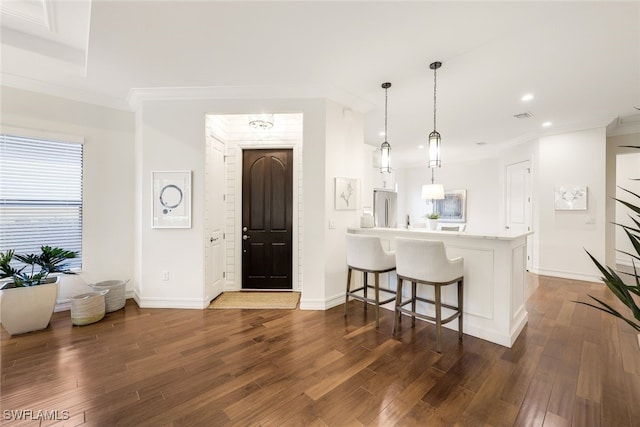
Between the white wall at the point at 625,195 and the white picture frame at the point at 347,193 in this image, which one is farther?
the white wall at the point at 625,195

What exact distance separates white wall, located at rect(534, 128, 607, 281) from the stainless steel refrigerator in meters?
3.14

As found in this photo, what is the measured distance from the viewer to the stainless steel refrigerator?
263 inches

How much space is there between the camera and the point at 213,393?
1.86m

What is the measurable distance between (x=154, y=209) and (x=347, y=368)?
300 centimetres

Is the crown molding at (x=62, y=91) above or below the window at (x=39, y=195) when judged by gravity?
above

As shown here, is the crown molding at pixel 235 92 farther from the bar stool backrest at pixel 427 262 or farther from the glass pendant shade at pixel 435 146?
the bar stool backrest at pixel 427 262

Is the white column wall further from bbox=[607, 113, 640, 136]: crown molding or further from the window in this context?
bbox=[607, 113, 640, 136]: crown molding

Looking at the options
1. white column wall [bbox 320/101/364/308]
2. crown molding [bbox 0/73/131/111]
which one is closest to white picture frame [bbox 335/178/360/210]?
white column wall [bbox 320/101/364/308]

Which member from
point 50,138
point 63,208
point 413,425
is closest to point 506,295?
point 413,425

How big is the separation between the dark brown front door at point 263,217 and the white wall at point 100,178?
1.62m

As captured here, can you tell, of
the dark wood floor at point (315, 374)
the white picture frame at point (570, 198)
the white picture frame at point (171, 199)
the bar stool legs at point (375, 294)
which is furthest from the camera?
the white picture frame at point (570, 198)

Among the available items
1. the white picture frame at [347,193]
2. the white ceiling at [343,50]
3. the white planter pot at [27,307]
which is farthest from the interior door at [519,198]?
the white planter pot at [27,307]

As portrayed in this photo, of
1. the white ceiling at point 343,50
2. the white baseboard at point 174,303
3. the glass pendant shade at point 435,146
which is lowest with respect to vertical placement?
the white baseboard at point 174,303

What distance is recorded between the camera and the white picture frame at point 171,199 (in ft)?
11.0
